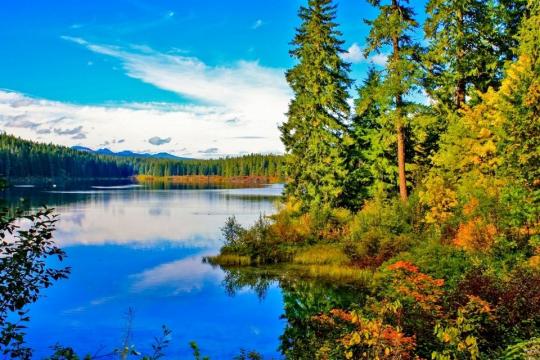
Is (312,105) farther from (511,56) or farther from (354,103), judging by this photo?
(511,56)

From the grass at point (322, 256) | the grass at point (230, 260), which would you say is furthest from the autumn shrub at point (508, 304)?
the grass at point (230, 260)

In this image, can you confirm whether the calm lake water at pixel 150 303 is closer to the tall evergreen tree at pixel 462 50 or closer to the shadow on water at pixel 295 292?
the shadow on water at pixel 295 292

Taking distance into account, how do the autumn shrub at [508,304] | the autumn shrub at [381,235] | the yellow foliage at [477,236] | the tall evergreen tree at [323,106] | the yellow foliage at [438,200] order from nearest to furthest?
the autumn shrub at [508,304]
the yellow foliage at [477,236]
the autumn shrub at [381,235]
the yellow foliage at [438,200]
the tall evergreen tree at [323,106]

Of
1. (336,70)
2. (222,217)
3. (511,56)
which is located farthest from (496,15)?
(222,217)

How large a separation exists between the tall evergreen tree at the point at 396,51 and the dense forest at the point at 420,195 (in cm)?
8

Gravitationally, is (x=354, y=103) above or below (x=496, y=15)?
below

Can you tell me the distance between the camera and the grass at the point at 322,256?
1014 inches

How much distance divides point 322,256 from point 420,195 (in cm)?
633

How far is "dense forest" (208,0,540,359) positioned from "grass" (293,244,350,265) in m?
0.09

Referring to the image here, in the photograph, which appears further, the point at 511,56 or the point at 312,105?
the point at 312,105

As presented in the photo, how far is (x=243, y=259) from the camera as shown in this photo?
27.5 metres

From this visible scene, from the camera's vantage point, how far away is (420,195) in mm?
25062

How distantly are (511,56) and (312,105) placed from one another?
13453mm

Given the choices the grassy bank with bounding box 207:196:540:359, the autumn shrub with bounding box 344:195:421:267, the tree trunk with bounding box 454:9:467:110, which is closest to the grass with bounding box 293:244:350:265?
the grassy bank with bounding box 207:196:540:359
